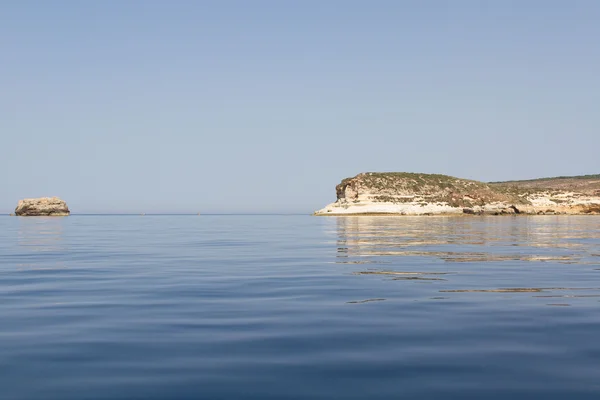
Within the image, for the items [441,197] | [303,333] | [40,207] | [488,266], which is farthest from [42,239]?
[40,207]

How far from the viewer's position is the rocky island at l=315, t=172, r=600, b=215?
4948 inches

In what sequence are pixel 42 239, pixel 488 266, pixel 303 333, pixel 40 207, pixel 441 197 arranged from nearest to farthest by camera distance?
pixel 303 333 → pixel 488 266 → pixel 42 239 → pixel 441 197 → pixel 40 207

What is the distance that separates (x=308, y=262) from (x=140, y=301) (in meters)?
10.3

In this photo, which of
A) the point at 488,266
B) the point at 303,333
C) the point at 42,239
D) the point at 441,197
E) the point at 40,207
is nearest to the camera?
the point at 303,333

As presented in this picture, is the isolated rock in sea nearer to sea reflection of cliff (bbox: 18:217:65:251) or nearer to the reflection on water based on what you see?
sea reflection of cliff (bbox: 18:217:65:251)

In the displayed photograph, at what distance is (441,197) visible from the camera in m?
142

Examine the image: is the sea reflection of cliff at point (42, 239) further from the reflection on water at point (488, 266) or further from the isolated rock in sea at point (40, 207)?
the isolated rock in sea at point (40, 207)

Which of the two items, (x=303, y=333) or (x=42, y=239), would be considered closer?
(x=303, y=333)

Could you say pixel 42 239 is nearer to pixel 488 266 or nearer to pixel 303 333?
pixel 488 266

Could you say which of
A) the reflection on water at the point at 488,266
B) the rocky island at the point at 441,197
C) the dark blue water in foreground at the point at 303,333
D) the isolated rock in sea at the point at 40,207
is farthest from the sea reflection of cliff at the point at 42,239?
the isolated rock in sea at the point at 40,207

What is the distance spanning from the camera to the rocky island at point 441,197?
125688 millimetres

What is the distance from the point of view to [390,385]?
6.88 metres

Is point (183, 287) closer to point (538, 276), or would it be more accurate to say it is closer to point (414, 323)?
point (414, 323)

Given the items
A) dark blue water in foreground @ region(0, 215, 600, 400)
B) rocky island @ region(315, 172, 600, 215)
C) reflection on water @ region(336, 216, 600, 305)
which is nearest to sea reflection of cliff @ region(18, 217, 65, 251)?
dark blue water in foreground @ region(0, 215, 600, 400)
